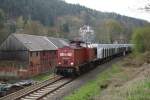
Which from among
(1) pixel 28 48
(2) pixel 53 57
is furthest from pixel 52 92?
(2) pixel 53 57

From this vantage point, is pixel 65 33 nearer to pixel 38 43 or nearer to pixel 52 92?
pixel 38 43

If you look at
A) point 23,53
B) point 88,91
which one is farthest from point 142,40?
point 88,91

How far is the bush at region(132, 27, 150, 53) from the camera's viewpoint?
55.5 m

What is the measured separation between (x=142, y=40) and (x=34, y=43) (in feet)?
58.7

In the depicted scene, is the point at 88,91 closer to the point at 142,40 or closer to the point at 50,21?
the point at 142,40

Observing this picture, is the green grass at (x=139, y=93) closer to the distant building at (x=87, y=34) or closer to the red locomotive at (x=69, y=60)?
the red locomotive at (x=69, y=60)

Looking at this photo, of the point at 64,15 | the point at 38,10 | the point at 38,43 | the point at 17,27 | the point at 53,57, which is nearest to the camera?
the point at 38,43

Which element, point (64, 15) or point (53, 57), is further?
point (64, 15)

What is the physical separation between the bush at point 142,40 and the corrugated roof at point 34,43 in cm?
1363

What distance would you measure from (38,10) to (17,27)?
31.9 m

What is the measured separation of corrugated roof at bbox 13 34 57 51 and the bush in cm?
1363

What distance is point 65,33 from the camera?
402ft

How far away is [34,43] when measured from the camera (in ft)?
165

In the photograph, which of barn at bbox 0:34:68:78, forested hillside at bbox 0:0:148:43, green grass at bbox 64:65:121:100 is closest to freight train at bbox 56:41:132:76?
green grass at bbox 64:65:121:100
